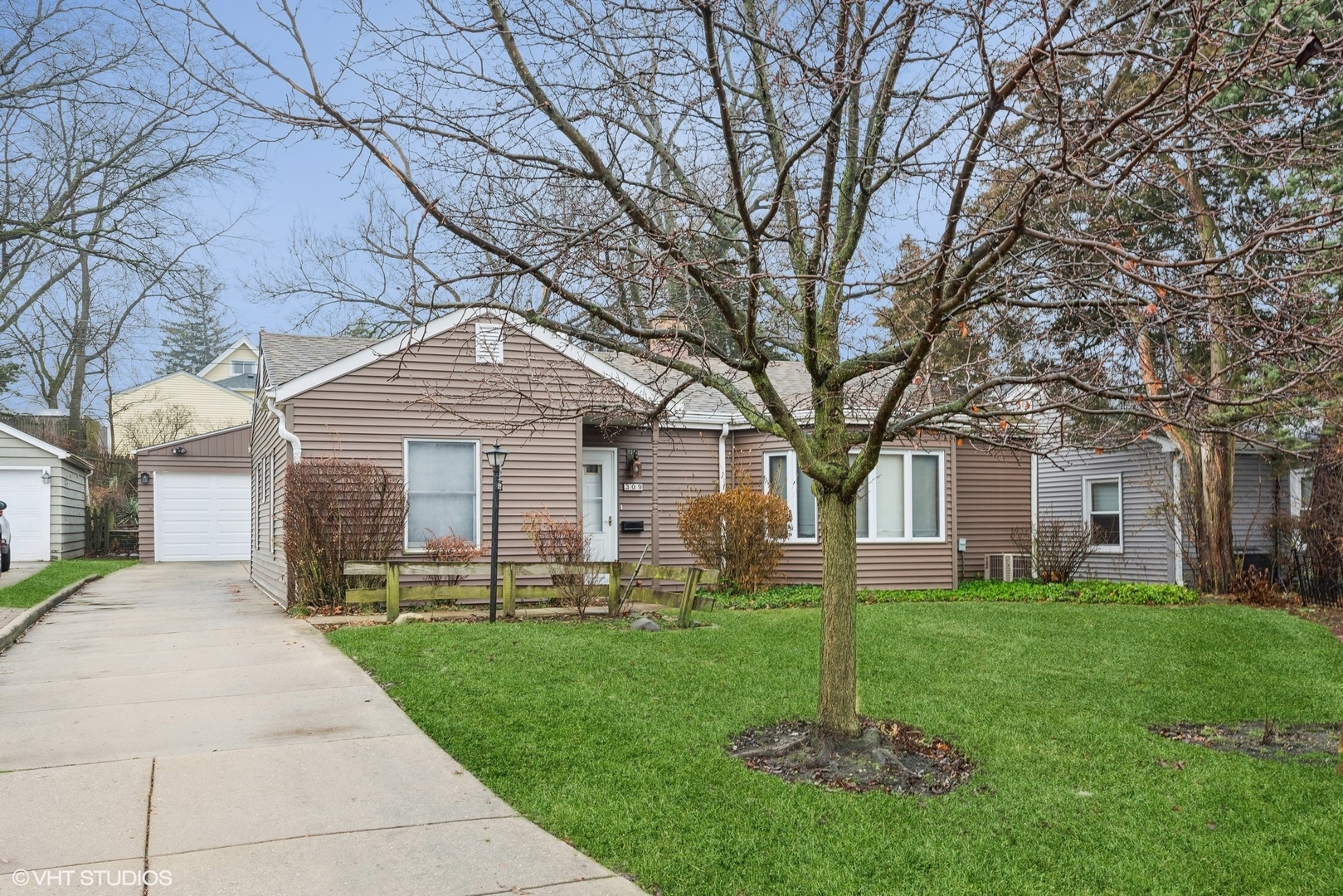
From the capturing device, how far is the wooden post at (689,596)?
1084 centimetres

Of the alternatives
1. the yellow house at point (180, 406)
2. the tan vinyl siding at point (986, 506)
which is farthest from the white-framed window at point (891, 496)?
the yellow house at point (180, 406)

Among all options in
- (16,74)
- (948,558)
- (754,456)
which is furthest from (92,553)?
(948,558)

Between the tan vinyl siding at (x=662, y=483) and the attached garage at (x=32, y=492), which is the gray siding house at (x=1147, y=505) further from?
the attached garage at (x=32, y=492)

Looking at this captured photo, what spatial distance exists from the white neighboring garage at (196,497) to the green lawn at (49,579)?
114 centimetres

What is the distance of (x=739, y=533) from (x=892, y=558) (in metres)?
2.98

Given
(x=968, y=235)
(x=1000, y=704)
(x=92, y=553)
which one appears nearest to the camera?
(x=968, y=235)

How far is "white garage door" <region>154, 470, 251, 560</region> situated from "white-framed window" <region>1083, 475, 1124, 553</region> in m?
19.7

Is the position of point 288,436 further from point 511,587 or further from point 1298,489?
point 1298,489

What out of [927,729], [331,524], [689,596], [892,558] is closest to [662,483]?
[892,558]

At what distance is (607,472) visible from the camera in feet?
52.6

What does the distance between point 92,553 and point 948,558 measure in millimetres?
23666

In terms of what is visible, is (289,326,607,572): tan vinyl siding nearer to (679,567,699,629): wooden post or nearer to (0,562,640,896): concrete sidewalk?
(679,567,699,629): wooden post

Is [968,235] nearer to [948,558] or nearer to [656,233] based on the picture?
[656,233]

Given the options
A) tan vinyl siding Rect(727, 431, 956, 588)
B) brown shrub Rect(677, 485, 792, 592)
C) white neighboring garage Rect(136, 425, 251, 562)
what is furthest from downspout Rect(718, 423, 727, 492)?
white neighboring garage Rect(136, 425, 251, 562)
